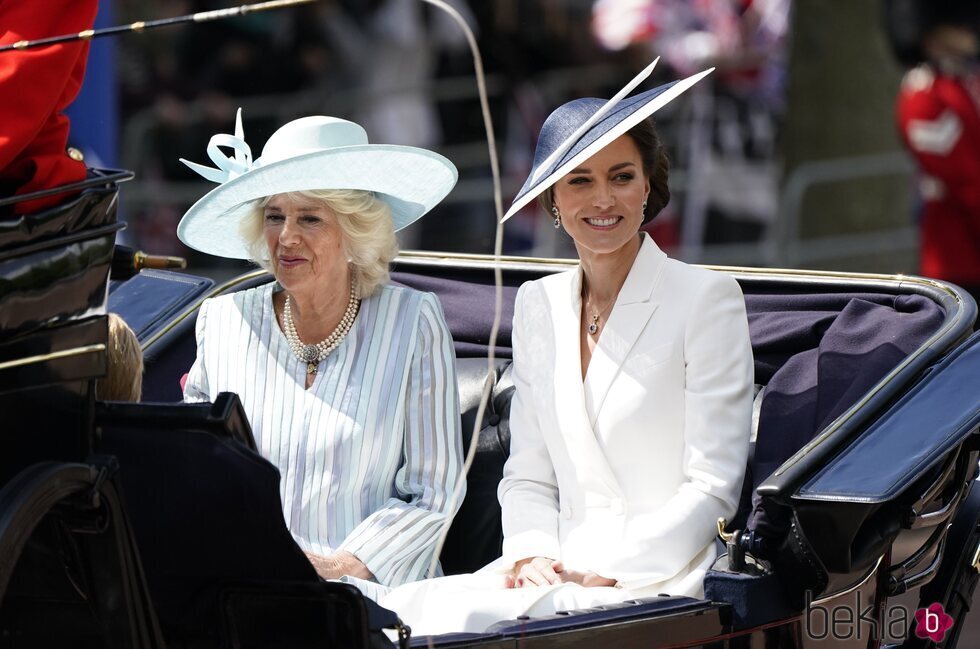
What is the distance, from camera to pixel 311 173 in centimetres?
345

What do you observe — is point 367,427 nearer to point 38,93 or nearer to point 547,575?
point 547,575

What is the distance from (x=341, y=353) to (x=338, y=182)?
38cm

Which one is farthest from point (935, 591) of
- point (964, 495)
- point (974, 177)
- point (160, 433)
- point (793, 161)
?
point (793, 161)

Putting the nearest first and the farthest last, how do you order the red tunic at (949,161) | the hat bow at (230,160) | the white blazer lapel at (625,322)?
the white blazer lapel at (625,322) → the hat bow at (230,160) → the red tunic at (949,161)

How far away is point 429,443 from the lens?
3.54m

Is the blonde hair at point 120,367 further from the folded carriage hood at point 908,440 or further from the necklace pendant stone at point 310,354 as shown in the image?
the folded carriage hood at point 908,440

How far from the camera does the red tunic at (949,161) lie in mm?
7027

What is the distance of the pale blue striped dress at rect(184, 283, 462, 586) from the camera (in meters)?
3.46

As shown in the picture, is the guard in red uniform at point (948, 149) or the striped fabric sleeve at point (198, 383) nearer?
the striped fabric sleeve at point (198, 383)

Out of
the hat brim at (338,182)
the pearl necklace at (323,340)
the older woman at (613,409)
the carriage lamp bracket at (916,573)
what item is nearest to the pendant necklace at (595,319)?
the older woman at (613,409)

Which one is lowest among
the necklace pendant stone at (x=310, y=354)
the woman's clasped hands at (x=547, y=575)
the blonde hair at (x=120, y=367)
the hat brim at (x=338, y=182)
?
the woman's clasped hands at (x=547, y=575)

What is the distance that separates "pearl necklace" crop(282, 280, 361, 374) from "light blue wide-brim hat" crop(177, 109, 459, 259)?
217mm

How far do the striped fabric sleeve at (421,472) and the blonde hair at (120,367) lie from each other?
0.65 metres

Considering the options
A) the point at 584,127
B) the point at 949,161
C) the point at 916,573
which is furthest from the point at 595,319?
the point at 949,161
